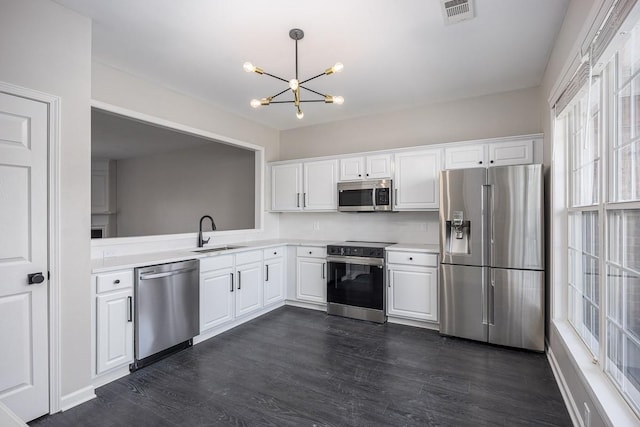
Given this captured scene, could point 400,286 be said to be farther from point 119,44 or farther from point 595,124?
point 119,44

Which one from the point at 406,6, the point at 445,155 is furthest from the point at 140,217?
the point at 406,6

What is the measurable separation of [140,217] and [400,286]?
20.5 feet

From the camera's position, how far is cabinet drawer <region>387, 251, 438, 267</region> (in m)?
3.58

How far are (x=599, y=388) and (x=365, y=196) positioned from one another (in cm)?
292

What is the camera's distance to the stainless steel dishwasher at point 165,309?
269 centimetres

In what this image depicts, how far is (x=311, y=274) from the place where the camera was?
14.3 feet

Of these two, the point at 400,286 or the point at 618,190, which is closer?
the point at 618,190

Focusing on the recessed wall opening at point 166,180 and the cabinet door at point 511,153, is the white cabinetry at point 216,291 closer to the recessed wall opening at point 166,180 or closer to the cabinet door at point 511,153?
the recessed wall opening at point 166,180

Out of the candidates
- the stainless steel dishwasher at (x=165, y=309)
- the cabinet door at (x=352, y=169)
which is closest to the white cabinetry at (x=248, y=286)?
the stainless steel dishwasher at (x=165, y=309)

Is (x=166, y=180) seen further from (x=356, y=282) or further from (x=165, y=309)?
(x=356, y=282)

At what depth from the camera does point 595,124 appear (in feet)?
6.35

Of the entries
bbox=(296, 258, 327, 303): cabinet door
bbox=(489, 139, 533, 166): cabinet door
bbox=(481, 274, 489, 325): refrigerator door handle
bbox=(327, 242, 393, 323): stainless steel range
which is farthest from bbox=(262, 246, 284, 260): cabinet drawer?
bbox=(489, 139, 533, 166): cabinet door

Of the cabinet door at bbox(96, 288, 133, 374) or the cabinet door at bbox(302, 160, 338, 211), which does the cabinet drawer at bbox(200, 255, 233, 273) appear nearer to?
the cabinet door at bbox(96, 288, 133, 374)

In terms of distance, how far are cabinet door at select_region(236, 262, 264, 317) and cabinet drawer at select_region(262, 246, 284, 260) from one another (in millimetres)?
151
